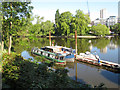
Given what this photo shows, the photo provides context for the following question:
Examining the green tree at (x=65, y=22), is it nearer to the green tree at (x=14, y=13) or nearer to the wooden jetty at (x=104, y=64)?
the wooden jetty at (x=104, y=64)

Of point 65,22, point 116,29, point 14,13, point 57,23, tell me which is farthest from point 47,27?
point 14,13

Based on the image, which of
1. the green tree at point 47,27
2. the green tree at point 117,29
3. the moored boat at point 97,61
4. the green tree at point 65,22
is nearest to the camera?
the moored boat at point 97,61

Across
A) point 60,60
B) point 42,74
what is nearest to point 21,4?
point 42,74

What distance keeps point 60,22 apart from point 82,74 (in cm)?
8683

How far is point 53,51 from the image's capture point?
2900 cm

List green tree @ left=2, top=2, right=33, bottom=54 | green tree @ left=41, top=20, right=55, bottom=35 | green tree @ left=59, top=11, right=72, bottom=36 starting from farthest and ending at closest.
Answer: green tree @ left=41, top=20, right=55, bottom=35, green tree @ left=59, top=11, right=72, bottom=36, green tree @ left=2, top=2, right=33, bottom=54

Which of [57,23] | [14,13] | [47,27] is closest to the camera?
[14,13]

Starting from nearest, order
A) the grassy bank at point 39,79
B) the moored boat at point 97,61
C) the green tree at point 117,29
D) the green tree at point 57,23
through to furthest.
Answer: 1. the grassy bank at point 39,79
2. the moored boat at point 97,61
3. the green tree at point 57,23
4. the green tree at point 117,29

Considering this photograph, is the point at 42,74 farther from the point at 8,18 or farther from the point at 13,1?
the point at 13,1

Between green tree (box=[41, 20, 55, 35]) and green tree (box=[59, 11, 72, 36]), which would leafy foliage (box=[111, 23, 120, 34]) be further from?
green tree (box=[41, 20, 55, 35])

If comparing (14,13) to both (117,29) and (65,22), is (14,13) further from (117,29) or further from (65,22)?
(117,29)

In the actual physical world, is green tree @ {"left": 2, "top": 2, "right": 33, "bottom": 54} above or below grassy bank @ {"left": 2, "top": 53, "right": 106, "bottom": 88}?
above

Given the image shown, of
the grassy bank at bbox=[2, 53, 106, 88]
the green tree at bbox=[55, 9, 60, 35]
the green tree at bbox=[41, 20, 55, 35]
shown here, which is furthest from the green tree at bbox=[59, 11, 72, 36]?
the grassy bank at bbox=[2, 53, 106, 88]

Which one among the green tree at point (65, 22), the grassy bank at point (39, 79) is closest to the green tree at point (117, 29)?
the green tree at point (65, 22)
